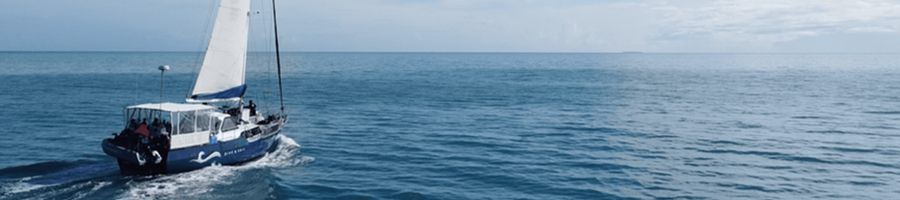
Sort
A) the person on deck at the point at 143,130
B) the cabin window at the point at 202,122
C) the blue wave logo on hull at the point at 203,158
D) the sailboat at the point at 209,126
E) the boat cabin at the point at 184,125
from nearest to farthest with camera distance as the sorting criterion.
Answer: the sailboat at the point at 209,126
the person on deck at the point at 143,130
the boat cabin at the point at 184,125
the blue wave logo on hull at the point at 203,158
the cabin window at the point at 202,122

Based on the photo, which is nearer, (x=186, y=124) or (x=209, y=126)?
(x=186, y=124)

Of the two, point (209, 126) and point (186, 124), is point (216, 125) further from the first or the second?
point (186, 124)

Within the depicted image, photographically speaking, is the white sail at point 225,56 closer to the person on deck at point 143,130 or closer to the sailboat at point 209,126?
the sailboat at point 209,126

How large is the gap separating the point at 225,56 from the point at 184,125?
7.12 m

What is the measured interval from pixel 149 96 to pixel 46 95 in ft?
36.7

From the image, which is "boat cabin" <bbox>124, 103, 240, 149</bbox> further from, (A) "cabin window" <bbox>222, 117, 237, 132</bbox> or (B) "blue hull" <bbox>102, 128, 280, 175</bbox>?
(B) "blue hull" <bbox>102, 128, 280, 175</bbox>

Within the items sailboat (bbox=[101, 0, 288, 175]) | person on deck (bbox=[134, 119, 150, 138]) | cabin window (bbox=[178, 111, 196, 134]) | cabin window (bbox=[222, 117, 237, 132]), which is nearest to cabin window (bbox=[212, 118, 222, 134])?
sailboat (bbox=[101, 0, 288, 175])

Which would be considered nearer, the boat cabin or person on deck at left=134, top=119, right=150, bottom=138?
person on deck at left=134, top=119, right=150, bottom=138

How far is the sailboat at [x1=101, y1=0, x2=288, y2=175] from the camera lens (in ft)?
112

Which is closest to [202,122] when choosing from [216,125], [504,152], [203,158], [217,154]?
[216,125]

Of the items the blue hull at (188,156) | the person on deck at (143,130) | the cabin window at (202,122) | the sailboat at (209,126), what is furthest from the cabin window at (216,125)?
the person on deck at (143,130)

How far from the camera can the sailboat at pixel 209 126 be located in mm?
34031

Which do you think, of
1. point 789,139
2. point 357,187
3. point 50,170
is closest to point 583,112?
point 789,139

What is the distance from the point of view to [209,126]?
36719mm
